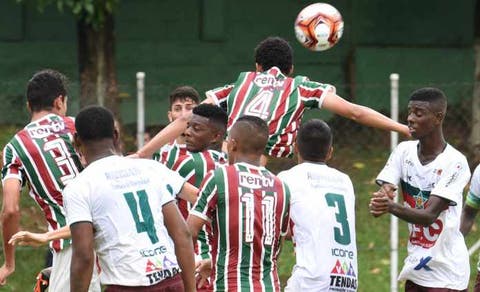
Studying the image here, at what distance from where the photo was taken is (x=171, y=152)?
11.1 metres

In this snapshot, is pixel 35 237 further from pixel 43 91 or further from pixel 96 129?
pixel 43 91

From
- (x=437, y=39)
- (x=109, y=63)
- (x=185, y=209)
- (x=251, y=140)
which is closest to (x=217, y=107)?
(x=185, y=209)

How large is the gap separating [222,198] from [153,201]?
2.14ft

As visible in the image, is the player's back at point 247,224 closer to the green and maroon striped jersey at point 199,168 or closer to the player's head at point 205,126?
the player's head at point 205,126

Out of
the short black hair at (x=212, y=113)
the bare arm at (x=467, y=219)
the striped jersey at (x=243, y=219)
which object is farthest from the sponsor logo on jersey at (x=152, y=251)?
the bare arm at (x=467, y=219)

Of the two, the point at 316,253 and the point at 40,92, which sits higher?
the point at 40,92

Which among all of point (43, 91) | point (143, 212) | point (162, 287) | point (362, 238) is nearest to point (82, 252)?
point (143, 212)

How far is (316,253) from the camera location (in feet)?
29.4

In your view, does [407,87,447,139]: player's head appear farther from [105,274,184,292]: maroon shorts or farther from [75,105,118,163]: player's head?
[75,105,118,163]: player's head

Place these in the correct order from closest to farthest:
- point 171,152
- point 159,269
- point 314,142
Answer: point 159,269
point 314,142
point 171,152

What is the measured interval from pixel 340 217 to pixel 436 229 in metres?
0.99

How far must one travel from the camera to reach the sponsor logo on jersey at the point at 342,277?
29.5ft

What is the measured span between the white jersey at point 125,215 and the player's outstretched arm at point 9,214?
6.20 feet

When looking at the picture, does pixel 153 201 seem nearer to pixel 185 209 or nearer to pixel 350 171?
pixel 185 209
